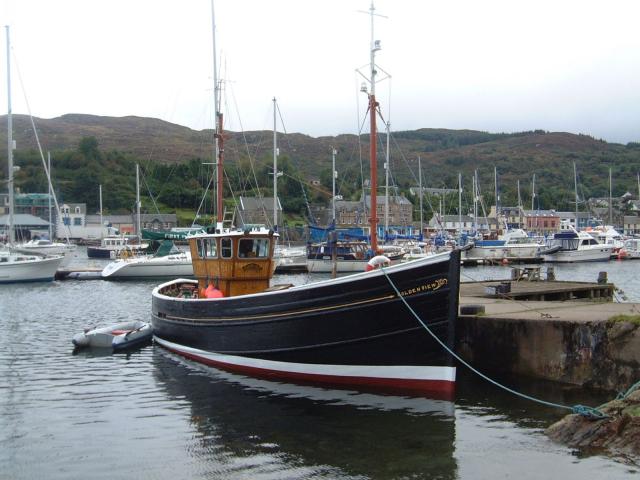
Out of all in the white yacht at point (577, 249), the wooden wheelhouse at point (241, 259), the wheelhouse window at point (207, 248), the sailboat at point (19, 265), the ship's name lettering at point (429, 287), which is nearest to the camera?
the ship's name lettering at point (429, 287)

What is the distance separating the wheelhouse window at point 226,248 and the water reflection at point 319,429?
3.83 m

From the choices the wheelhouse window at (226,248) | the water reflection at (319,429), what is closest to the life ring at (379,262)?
the water reflection at (319,429)

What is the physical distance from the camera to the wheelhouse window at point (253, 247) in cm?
1936

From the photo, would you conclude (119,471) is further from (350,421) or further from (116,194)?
(116,194)

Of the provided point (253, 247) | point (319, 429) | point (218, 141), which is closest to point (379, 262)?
point (319, 429)

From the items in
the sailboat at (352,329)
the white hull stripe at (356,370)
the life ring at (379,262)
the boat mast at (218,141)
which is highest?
the boat mast at (218,141)

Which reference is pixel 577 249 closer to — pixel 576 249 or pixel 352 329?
pixel 576 249

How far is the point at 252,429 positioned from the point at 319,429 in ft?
4.17

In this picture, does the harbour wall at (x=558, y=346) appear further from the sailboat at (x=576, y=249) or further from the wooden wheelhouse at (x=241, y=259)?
the sailboat at (x=576, y=249)

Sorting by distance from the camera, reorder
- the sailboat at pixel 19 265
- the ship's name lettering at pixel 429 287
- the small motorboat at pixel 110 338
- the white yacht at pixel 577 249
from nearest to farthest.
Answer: the ship's name lettering at pixel 429 287 → the small motorboat at pixel 110 338 → the sailboat at pixel 19 265 → the white yacht at pixel 577 249

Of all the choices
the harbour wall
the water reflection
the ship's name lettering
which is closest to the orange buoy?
the water reflection

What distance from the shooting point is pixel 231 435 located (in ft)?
42.1

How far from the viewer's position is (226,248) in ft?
63.7

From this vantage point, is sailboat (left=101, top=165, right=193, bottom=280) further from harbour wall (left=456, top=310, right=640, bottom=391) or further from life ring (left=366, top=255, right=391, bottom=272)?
life ring (left=366, top=255, right=391, bottom=272)
